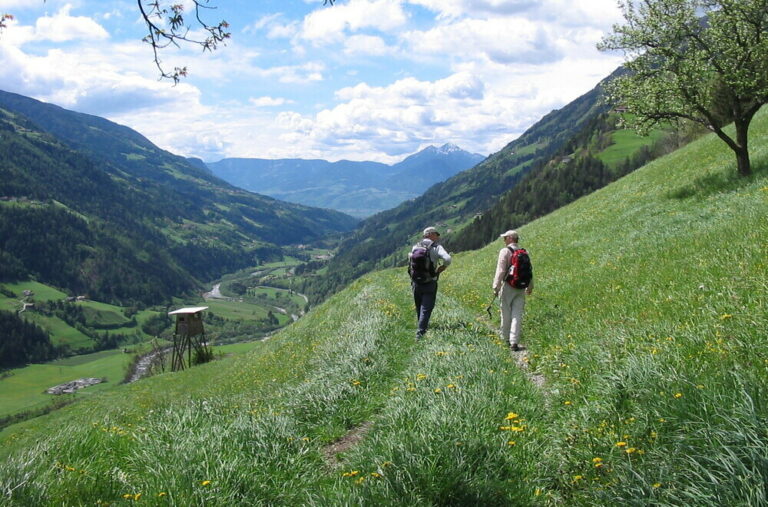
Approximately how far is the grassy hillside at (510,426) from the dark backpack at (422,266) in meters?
1.75

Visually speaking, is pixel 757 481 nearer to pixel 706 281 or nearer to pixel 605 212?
pixel 706 281

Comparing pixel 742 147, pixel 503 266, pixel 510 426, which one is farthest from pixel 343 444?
pixel 742 147

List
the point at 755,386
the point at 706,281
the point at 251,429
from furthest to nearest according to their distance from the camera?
the point at 706,281, the point at 251,429, the point at 755,386

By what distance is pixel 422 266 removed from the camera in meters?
12.9

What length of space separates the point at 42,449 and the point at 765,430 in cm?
838

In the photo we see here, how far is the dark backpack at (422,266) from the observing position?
12.8 metres

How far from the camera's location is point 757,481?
349 centimetres

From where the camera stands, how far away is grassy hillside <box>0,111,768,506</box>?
4527mm

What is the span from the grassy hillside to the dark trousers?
1.16 m

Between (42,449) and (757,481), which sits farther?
(42,449)

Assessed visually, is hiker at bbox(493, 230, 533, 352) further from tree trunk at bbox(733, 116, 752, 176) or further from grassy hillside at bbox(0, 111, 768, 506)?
tree trunk at bbox(733, 116, 752, 176)

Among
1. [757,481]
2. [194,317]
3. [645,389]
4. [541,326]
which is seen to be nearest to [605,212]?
[541,326]

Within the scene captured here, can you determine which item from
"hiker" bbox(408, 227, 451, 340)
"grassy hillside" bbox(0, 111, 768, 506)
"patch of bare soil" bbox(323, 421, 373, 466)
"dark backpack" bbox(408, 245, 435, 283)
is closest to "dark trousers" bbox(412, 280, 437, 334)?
"hiker" bbox(408, 227, 451, 340)

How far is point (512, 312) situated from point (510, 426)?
21.1ft
